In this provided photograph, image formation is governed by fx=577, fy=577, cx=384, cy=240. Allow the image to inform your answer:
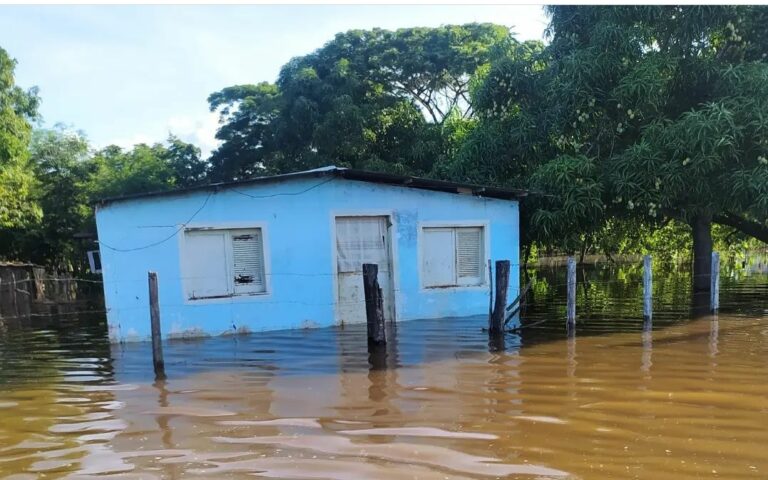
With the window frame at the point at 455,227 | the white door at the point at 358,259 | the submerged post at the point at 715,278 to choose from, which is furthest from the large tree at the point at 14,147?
the submerged post at the point at 715,278

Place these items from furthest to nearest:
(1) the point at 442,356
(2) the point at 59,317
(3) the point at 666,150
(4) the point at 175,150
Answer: (4) the point at 175,150, (2) the point at 59,317, (3) the point at 666,150, (1) the point at 442,356

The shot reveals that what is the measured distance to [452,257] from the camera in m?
11.7

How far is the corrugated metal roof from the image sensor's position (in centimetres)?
1012

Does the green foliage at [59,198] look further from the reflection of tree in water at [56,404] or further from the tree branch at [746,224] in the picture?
the tree branch at [746,224]

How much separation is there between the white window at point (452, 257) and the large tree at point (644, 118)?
1528 millimetres

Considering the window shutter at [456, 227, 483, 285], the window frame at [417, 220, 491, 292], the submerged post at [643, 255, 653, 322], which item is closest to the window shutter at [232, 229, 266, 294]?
the window frame at [417, 220, 491, 292]

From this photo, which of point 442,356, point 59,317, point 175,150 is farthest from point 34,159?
point 442,356

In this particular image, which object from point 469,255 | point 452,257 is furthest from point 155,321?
point 469,255

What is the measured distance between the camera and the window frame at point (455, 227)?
37.4 feet

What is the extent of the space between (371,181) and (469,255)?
2.57 m

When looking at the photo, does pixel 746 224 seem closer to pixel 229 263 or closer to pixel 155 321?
pixel 229 263

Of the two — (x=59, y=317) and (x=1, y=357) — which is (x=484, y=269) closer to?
(x=1, y=357)

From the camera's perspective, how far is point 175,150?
2589 cm

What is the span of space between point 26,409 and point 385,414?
4.03 m
